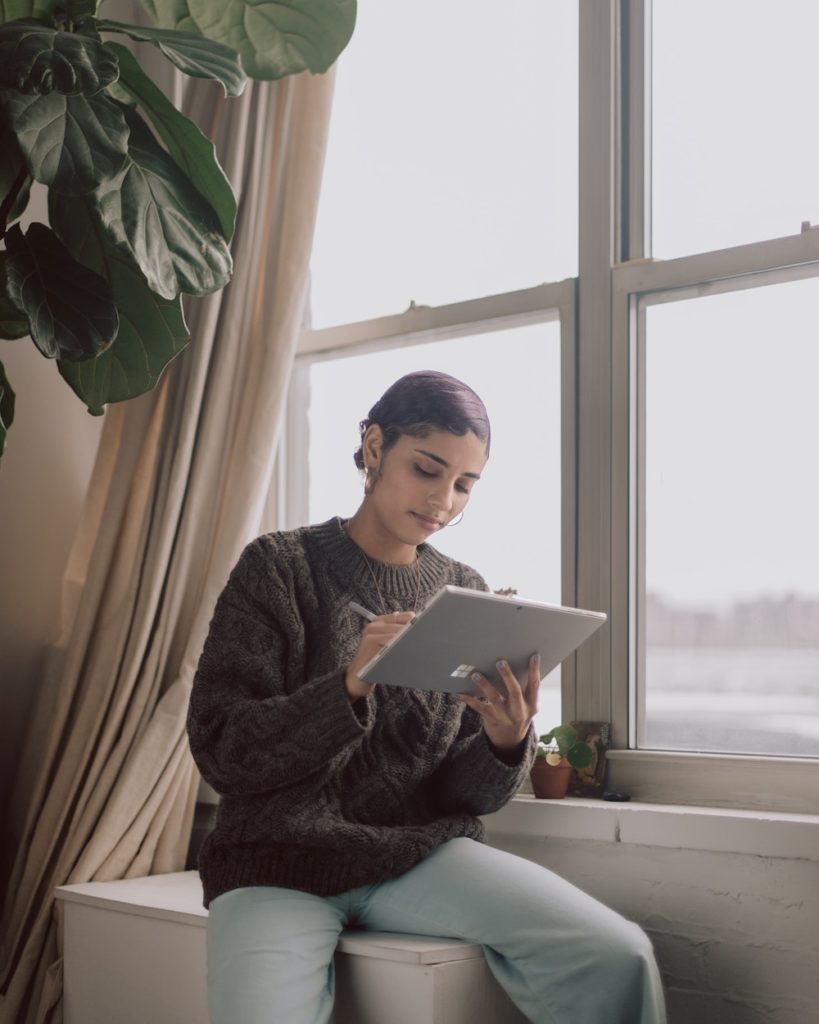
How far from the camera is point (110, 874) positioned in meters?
2.19

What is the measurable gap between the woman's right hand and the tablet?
0.08 feet

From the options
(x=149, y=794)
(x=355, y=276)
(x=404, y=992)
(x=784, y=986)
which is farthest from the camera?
(x=355, y=276)

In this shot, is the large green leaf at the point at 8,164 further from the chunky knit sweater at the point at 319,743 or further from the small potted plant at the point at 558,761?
the small potted plant at the point at 558,761

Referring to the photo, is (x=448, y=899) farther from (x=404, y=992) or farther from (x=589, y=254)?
(x=589, y=254)

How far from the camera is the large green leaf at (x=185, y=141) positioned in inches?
53.0

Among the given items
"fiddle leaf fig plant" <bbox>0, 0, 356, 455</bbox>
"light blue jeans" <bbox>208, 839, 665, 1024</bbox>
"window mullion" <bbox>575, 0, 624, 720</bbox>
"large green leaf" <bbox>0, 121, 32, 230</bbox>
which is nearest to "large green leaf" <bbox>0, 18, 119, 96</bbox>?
"fiddle leaf fig plant" <bbox>0, 0, 356, 455</bbox>

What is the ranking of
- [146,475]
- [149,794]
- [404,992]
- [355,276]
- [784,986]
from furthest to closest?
[355,276], [146,475], [149,794], [784,986], [404,992]

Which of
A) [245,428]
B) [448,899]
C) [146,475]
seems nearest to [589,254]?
[245,428]

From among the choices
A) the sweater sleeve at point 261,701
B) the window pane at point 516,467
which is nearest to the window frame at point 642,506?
the window pane at point 516,467

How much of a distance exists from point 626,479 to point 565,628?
573mm

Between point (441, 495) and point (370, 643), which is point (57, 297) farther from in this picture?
point (441, 495)

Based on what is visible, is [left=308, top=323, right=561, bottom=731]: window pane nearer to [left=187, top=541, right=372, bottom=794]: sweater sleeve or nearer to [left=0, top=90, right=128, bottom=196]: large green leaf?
[left=187, top=541, right=372, bottom=794]: sweater sleeve

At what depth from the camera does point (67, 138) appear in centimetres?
116

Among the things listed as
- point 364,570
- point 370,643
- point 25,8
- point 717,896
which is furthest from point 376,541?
point 25,8
